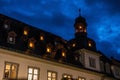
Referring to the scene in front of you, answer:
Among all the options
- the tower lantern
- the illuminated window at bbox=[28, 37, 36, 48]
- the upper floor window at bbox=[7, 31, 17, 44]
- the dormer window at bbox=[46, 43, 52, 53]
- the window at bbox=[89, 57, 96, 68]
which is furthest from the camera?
the tower lantern

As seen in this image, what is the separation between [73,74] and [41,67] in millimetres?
6641

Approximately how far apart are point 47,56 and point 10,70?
7.00 metres

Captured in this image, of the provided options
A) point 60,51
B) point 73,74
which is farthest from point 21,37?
point 73,74

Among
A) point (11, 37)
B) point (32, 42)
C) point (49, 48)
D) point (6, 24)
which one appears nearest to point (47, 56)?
point (49, 48)

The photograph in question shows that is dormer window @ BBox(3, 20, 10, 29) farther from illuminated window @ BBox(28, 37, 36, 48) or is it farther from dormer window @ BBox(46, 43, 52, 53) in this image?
dormer window @ BBox(46, 43, 52, 53)

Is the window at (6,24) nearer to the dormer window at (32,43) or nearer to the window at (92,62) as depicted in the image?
the dormer window at (32,43)

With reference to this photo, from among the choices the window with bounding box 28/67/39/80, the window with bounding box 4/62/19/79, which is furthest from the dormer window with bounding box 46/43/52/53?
the window with bounding box 4/62/19/79

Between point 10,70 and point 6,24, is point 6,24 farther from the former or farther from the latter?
point 10,70

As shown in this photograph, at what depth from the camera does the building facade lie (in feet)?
98.6

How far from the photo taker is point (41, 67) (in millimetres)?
32969

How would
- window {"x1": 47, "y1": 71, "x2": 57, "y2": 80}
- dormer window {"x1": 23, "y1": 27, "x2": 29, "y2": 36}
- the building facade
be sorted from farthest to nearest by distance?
dormer window {"x1": 23, "y1": 27, "x2": 29, "y2": 36} < window {"x1": 47, "y1": 71, "x2": 57, "y2": 80} < the building facade

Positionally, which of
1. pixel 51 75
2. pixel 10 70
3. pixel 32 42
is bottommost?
pixel 51 75

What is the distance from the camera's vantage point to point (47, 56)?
34.6 metres

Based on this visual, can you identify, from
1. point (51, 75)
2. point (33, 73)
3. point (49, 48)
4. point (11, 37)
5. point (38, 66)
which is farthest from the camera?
point (49, 48)
